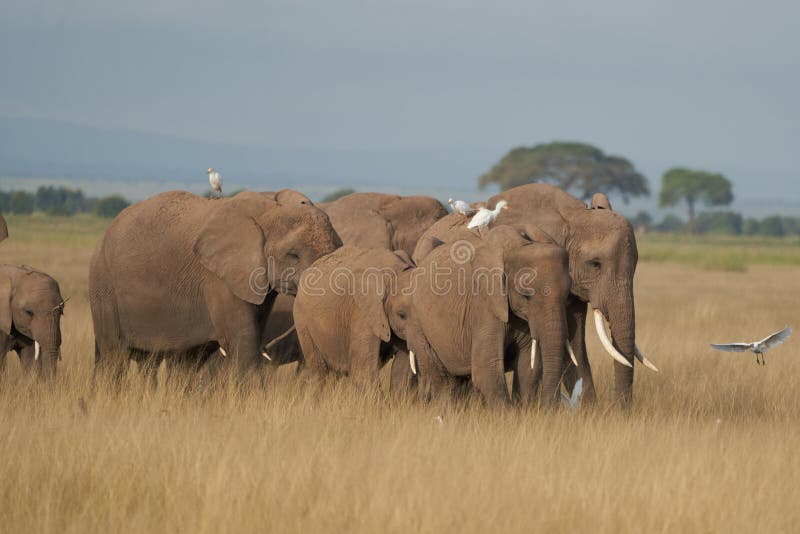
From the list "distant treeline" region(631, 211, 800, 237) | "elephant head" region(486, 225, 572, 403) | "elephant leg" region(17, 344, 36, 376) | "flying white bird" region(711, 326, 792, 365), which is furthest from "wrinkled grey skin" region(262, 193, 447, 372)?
"distant treeline" region(631, 211, 800, 237)

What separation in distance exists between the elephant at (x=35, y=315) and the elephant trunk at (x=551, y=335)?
420 centimetres

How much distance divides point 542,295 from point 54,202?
80900 mm

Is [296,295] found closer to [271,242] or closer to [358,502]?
[271,242]

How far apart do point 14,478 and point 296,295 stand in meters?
4.03

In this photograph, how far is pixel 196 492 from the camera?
22.8 feet

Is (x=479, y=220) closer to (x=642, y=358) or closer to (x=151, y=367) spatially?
(x=642, y=358)

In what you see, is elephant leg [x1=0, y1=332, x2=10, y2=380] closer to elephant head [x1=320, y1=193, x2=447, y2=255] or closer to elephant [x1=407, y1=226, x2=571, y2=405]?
elephant [x1=407, y1=226, x2=571, y2=405]

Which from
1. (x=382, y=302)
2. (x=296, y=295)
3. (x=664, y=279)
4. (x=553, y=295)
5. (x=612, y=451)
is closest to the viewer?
(x=612, y=451)

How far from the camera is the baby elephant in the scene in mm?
10125

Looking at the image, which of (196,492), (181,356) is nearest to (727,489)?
(196,492)

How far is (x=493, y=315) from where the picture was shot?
30.3 ft

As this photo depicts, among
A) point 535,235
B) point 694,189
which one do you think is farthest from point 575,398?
point 694,189

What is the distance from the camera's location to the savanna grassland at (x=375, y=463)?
21.8 feet

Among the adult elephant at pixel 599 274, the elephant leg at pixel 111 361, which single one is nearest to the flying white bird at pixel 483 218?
the adult elephant at pixel 599 274
